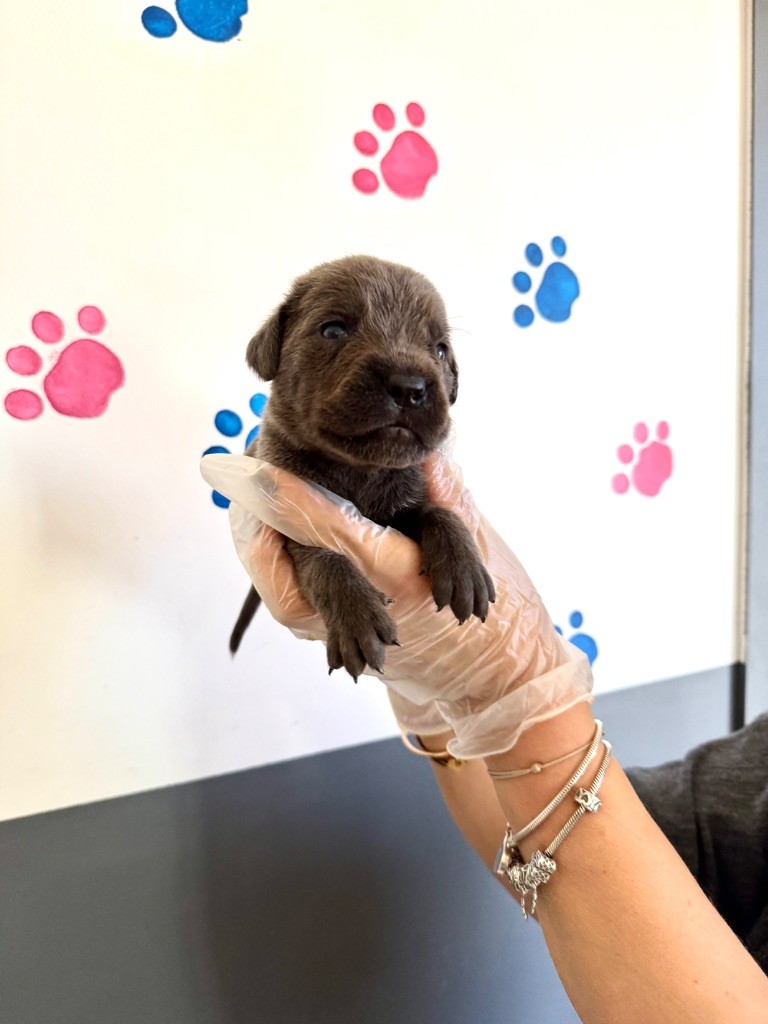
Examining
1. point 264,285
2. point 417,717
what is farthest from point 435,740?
point 264,285

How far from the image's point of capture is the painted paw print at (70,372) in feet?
3.87

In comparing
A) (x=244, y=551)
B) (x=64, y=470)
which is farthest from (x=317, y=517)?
(x=64, y=470)

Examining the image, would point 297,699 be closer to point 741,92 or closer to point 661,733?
point 661,733

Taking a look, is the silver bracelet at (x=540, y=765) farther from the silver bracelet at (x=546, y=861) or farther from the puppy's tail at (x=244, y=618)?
the puppy's tail at (x=244, y=618)

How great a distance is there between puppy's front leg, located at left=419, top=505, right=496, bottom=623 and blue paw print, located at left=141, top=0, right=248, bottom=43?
1112mm

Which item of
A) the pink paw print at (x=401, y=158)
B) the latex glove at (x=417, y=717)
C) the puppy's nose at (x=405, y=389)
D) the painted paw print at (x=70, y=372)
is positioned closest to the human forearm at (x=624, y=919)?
the latex glove at (x=417, y=717)

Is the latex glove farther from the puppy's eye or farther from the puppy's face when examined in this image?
the puppy's eye

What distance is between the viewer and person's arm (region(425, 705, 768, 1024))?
2.69 feet

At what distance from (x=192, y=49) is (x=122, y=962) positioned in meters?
1.83

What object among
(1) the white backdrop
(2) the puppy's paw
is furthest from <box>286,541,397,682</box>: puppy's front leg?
(1) the white backdrop

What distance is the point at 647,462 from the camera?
1.99 m

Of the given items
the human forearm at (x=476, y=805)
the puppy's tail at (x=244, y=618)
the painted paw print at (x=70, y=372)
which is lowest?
the human forearm at (x=476, y=805)

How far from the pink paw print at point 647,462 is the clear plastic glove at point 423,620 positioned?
0.92 metres

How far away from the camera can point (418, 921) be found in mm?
1476
